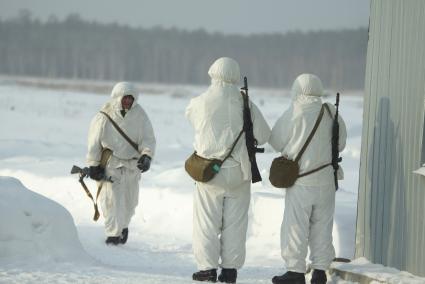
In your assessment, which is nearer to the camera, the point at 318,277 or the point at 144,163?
the point at 318,277

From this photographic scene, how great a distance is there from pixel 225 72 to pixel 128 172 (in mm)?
3354

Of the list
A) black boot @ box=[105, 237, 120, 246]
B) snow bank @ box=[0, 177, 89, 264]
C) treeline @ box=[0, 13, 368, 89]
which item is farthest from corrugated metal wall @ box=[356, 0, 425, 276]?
treeline @ box=[0, 13, 368, 89]

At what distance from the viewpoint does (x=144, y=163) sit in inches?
411

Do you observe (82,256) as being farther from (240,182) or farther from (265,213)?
(265,213)

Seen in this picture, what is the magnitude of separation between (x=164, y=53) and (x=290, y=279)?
134 meters

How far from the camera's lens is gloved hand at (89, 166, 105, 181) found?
34.2 ft

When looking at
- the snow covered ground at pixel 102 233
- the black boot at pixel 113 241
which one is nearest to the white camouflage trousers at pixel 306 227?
the snow covered ground at pixel 102 233

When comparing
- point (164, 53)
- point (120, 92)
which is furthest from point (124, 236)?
point (164, 53)

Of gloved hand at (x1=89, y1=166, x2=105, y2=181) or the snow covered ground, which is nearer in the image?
the snow covered ground

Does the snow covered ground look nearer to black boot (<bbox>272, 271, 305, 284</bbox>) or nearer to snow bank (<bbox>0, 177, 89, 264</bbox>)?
snow bank (<bbox>0, 177, 89, 264</bbox>)

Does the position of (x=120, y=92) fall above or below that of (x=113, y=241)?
above

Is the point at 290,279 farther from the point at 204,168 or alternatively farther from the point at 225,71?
the point at 225,71

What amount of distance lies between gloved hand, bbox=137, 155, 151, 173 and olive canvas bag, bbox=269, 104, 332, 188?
3191 millimetres

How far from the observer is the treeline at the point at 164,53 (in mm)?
130375
